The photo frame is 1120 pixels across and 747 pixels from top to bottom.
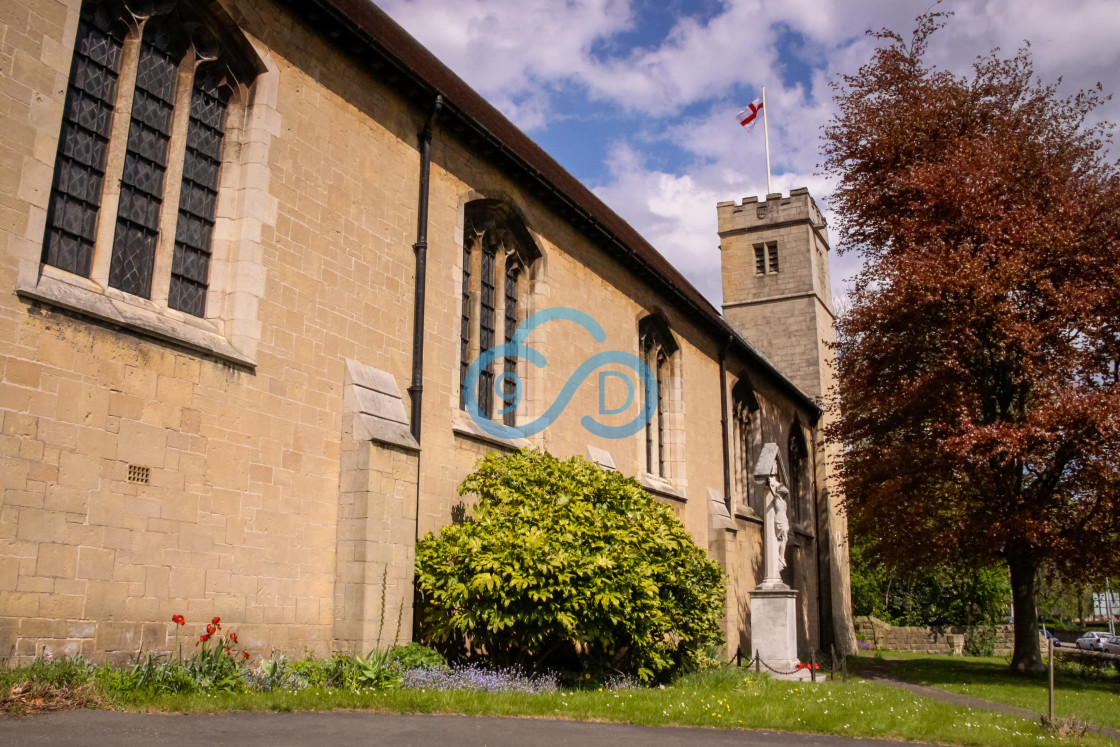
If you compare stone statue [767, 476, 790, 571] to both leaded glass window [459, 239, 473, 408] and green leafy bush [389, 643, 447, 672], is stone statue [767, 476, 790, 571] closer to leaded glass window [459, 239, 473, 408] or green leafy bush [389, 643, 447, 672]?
leaded glass window [459, 239, 473, 408]

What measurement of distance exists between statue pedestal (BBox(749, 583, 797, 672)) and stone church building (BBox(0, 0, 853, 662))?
5422 millimetres

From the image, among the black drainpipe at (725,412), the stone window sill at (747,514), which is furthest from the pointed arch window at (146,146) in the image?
the stone window sill at (747,514)

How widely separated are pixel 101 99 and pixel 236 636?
5.36 metres

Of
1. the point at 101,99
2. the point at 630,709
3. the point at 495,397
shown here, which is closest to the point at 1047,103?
the point at 495,397

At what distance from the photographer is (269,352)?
392 inches

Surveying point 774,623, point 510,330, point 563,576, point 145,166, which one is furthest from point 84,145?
point 774,623

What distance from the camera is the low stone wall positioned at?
33.2 meters

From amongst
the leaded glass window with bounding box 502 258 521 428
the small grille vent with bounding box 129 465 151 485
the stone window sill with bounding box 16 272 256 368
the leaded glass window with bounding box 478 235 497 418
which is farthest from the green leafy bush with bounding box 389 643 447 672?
the leaded glass window with bounding box 502 258 521 428

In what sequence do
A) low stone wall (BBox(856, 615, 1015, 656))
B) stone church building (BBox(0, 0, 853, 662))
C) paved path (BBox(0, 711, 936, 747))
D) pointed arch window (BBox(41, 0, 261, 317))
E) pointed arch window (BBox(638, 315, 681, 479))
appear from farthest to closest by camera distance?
low stone wall (BBox(856, 615, 1015, 656)), pointed arch window (BBox(638, 315, 681, 479)), pointed arch window (BBox(41, 0, 261, 317)), stone church building (BBox(0, 0, 853, 662)), paved path (BBox(0, 711, 936, 747))

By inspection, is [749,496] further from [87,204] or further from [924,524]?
[87,204]

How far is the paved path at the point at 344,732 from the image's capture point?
5.95 meters

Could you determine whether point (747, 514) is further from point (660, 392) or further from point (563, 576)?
point (563, 576)

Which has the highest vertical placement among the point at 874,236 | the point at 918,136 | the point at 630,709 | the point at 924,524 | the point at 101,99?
the point at 918,136

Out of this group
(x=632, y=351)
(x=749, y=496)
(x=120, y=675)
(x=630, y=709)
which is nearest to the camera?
(x=120, y=675)
